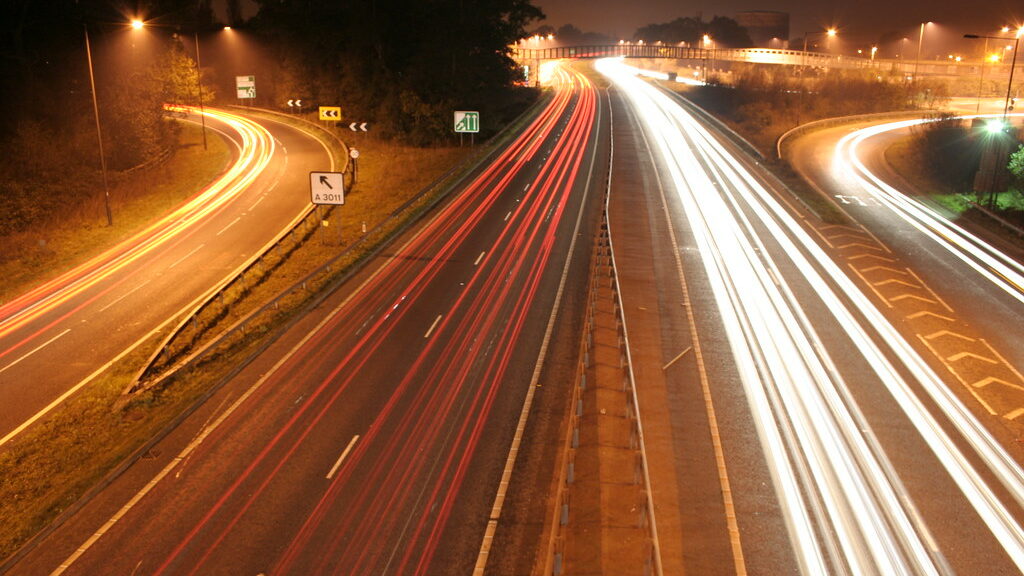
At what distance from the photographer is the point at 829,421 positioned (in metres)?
18.0

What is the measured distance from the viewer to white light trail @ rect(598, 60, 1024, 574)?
13633 mm

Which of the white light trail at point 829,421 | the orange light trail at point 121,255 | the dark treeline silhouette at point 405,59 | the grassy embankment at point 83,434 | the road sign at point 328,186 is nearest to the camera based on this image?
the white light trail at point 829,421

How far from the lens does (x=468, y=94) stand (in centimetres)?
6931

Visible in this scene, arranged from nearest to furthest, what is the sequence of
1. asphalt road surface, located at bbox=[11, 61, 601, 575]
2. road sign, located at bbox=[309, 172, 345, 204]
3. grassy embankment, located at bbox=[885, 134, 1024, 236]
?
asphalt road surface, located at bbox=[11, 61, 601, 575] < road sign, located at bbox=[309, 172, 345, 204] < grassy embankment, located at bbox=[885, 134, 1024, 236]

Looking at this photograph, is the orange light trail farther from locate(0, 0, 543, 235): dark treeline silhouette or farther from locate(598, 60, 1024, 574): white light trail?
locate(598, 60, 1024, 574): white light trail

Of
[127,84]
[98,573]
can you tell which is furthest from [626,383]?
[127,84]

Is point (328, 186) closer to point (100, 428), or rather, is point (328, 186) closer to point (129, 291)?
point (129, 291)

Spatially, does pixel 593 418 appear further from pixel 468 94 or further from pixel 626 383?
pixel 468 94

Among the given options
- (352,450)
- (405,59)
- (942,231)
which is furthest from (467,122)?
(352,450)

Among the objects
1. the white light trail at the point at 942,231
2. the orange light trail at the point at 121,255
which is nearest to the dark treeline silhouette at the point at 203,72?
the orange light trail at the point at 121,255

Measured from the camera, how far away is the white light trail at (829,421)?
1363 centimetres

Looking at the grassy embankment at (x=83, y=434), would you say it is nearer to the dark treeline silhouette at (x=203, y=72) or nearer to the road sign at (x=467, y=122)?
the dark treeline silhouette at (x=203, y=72)

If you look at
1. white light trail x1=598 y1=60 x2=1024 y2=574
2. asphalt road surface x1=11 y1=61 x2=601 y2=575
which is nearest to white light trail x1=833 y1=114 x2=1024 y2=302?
white light trail x1=598 y1=60 x2=1024 y2=574

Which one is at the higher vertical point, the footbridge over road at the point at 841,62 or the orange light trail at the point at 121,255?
the footbridge over road at the point at 841,62
